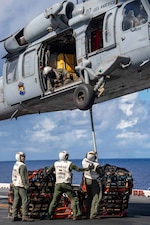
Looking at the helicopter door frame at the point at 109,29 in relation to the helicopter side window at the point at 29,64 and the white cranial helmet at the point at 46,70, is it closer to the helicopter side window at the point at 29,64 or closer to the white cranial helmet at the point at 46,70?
the white cranial helmet at the point at 46,70

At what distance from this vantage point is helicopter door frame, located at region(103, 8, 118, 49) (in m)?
12.7

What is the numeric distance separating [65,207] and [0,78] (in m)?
6.65

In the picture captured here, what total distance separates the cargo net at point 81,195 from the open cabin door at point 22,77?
367 centimetres

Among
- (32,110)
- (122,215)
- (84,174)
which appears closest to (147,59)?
(84,174)

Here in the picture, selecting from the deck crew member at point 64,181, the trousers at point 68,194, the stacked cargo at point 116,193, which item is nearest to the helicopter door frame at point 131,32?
the deck crew member at point 64,181

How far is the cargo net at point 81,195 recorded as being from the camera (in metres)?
12.2

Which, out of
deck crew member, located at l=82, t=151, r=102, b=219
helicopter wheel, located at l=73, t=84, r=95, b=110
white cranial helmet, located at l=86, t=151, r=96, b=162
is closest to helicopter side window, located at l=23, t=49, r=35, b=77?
helicopter wheel, located at l=73, t=84, r=95, b=110

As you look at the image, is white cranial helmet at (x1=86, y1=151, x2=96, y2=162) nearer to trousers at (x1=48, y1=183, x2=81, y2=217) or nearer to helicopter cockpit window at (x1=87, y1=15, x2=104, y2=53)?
A: trousers at (x1=48, y1=183, x2=81, y2=217)

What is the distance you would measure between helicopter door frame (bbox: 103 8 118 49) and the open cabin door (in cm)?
301

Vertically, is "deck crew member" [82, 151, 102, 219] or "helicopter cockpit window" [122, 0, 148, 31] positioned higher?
"helicopter cockpit window" [122, 0, 148, 31]

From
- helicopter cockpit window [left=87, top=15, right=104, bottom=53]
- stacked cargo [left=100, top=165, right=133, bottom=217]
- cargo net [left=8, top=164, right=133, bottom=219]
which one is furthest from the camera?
helicopter cockpit window [left=87, top=15, right=104, bottom=53]

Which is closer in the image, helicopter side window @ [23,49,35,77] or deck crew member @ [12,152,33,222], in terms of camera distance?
deck crew member @ [12,152,33,222]

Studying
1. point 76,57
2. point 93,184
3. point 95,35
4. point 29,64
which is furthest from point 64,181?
point 29,64

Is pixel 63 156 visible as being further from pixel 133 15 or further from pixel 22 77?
pixel 22 77
